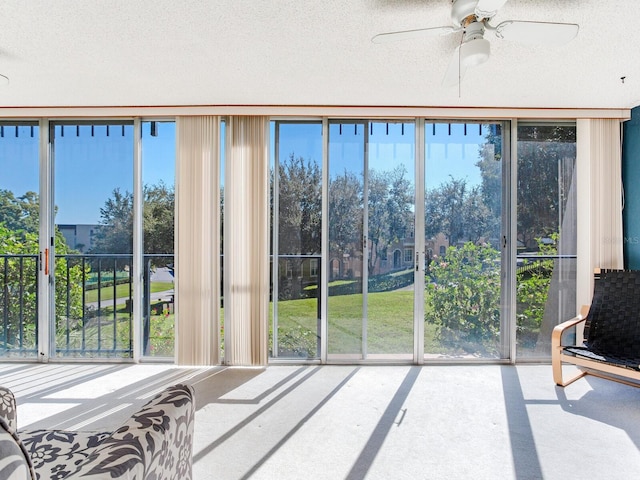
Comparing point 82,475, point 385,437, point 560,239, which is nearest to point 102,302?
point 385,437

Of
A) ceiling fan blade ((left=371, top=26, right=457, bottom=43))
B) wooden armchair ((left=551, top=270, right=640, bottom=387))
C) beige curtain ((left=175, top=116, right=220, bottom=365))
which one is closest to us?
ceiling fan blade ((left=371, top=26, right=457, bottom=43))

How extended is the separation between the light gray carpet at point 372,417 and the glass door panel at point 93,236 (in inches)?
12.6

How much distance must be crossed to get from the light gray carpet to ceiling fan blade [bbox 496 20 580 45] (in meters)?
2.25

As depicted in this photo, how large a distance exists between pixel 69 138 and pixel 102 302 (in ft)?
5.49

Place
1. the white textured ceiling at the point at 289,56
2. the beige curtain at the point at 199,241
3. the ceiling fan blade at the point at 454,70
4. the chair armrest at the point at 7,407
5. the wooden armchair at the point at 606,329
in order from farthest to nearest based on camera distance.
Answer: the beige curtain at the point at 199,241 → the wooden armchair at the point at 606,329 → the ceiling fan blade at the point at 454,70 → the white textured ceiling at the point at 289,56 → the chair armrest at the point at 7,407

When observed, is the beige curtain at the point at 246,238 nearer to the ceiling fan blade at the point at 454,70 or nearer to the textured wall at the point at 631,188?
the ceiling fan blade at the point at 454,70

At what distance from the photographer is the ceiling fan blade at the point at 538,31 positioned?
185cm

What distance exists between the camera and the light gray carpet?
2113mm

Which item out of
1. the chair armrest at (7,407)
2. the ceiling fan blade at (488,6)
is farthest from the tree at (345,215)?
the chair armrest at (7,407)

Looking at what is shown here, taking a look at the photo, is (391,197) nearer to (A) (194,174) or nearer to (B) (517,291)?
(B) (517,291)

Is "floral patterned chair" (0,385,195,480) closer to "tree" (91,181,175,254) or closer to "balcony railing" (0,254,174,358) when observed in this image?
"balcony railing" (0,254,174,358)

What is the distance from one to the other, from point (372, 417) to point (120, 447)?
6.68ft

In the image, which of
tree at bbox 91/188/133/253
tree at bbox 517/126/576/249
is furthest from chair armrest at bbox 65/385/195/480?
tree at bbox 517/126/576/249

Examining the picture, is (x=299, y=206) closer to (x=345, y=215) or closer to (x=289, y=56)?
(x=345, y=215)
